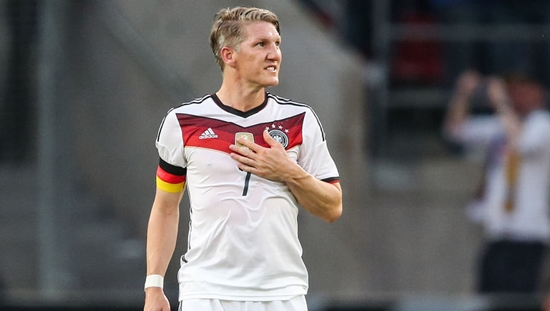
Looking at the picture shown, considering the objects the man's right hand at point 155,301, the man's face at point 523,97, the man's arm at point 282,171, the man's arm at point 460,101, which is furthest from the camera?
the man's arm at point 460,101

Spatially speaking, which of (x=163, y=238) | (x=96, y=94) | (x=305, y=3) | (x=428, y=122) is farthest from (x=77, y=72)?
(x=163, y=238)

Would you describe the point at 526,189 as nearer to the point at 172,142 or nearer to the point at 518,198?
the point at 518,198

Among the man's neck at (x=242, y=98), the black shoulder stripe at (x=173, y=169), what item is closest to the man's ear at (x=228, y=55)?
the man's neck at (x=242, y=98)

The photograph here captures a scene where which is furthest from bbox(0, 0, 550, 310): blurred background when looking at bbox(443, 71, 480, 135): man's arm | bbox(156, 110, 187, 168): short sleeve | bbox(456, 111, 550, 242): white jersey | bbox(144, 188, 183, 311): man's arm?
bbox(156, 110, 187, 168): short sleeve

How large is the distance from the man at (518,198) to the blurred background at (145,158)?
11.6 inches

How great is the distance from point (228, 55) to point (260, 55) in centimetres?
16

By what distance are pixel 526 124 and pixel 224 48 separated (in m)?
5.02

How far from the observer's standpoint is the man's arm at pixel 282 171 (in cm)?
460

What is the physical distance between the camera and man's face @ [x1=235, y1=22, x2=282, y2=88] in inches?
185

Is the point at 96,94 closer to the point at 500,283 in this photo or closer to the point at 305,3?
the point at 305,3

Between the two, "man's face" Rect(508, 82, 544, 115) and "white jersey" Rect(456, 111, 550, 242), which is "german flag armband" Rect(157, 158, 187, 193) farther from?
"man's face" Rect(508, 82, 544, 115)

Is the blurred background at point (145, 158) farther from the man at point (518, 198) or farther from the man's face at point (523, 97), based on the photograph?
the man's face at point (523, 97)

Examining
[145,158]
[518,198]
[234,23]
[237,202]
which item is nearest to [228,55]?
[234,23]

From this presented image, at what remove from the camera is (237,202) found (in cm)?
468
